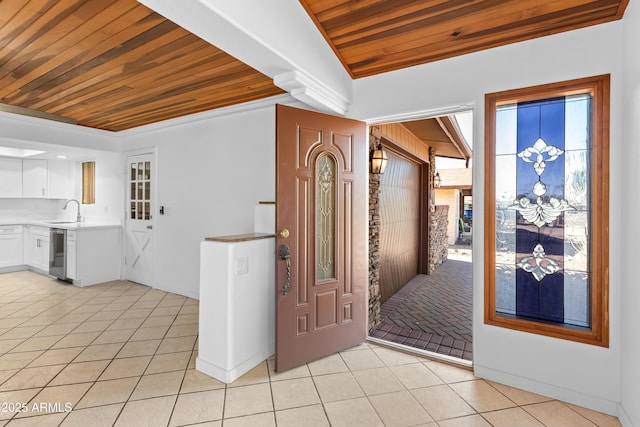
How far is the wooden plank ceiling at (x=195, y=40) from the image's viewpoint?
2.03 meters

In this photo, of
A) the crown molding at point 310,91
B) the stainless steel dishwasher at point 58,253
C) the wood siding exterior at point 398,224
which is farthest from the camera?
the stainless steel dishwasher at point 58,253

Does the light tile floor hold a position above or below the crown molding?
below

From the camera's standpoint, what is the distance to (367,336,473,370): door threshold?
103 inches

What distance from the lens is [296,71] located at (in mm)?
2275

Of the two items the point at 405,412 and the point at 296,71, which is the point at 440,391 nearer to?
Result: the point at 405,412

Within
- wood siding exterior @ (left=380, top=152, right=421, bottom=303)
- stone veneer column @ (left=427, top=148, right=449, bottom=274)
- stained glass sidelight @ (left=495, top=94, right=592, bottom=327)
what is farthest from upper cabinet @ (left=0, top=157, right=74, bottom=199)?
stained glass sidelight @ (left=495, top=94, right=592, bottom=327)

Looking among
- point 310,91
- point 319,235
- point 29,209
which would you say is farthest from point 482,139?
point 29,209

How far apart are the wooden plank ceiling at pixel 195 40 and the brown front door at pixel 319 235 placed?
2.31 ft

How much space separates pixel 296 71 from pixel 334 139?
70 centimetres

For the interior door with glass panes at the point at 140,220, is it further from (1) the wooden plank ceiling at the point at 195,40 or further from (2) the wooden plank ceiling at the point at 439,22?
(2) the wooden plank ceiling at the point at 439,22

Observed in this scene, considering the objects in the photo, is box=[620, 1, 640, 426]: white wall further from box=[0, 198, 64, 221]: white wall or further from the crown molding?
box=[0, 198, 64, 221]: white wall

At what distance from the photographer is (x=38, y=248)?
18.3 feet

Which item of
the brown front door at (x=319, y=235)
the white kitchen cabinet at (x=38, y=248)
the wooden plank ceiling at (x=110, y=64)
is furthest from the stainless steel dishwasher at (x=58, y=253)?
the brown front door at (x=319, y=235)

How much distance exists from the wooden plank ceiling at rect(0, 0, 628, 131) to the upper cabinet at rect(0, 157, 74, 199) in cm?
332
